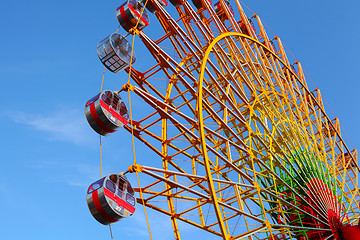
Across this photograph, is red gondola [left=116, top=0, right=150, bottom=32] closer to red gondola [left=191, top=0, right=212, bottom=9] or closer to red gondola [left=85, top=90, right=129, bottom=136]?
red gondola [left=85, top=90, right=129, bottom=136]

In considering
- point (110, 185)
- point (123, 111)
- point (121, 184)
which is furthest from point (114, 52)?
point (110, 185)

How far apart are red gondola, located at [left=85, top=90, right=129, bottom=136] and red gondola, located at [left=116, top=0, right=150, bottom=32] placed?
3.22 m

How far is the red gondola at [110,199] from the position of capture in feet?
40.5

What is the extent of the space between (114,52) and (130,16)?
2007 mm

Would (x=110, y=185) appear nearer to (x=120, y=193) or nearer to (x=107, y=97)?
(x=120, y=193)

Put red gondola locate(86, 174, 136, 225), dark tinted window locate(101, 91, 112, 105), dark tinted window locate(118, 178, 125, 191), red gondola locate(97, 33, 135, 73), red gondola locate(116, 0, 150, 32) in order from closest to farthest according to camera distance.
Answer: red gondola locate(86, 174, 136, 225) < dark tinted window locate(118, 178, 125, 191) < dark tinted window locate(101, 91, 112, 105) < red gondola locate(97, 33, 135, 73) < red gondola locate(116, 0, 150, 32)

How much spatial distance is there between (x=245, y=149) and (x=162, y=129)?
3349 millimetres

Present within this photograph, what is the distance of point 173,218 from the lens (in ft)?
48.4

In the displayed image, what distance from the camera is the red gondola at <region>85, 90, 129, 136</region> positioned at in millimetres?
14070

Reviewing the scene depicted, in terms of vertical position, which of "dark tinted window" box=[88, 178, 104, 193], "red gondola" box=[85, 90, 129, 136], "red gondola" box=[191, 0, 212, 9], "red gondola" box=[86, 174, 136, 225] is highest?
"red gondola" box=[191, 0, 212, 9]

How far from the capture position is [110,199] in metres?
12.5

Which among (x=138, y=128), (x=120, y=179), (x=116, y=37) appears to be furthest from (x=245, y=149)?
(x=116, y=37)

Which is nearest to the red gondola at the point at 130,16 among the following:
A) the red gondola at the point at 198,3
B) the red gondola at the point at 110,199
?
the red gondola at the point at 198,3

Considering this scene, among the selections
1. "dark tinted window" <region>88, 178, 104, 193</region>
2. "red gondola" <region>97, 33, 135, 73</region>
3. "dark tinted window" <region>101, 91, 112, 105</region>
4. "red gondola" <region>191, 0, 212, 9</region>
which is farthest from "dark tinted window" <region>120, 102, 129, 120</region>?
"red gondola" <region>191, 0, 212, 9</region>
